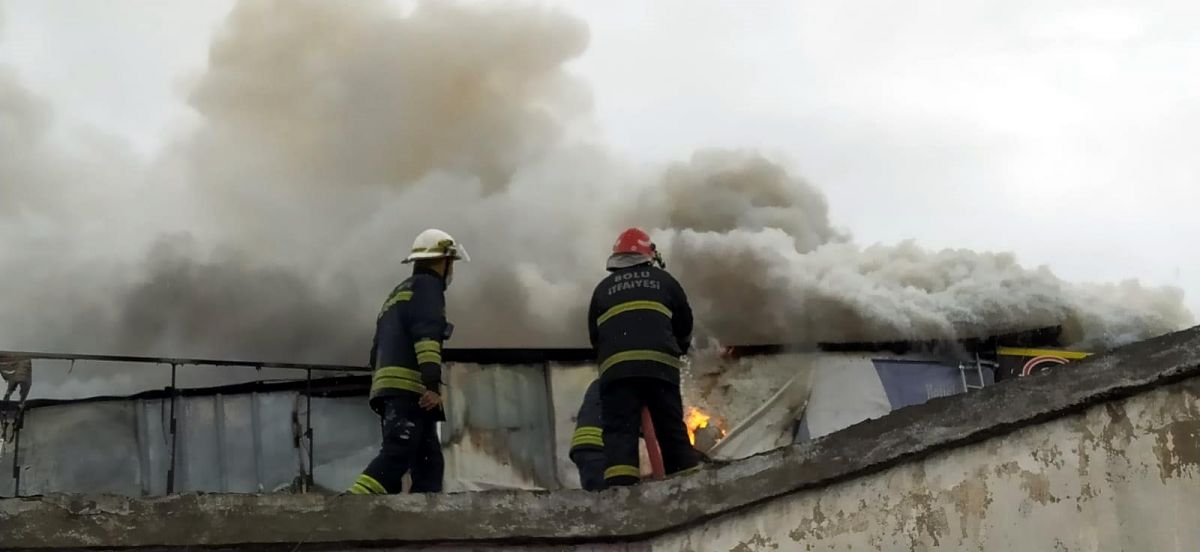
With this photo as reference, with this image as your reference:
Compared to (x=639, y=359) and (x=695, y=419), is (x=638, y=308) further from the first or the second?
(x=695, y=419)

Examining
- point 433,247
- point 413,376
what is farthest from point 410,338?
point 433,247

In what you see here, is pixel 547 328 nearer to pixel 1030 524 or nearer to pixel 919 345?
pixel 919 345

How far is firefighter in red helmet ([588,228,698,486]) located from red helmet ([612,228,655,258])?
0.62 feet

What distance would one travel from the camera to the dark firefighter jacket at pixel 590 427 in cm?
722

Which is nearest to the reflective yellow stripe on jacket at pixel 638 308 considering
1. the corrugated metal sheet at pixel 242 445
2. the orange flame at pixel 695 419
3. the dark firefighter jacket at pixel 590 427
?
the dark firefighter jacket at pixel 590 427

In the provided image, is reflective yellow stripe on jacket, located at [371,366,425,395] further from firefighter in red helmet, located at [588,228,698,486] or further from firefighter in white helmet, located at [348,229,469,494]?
firefighter in red helmet, located at [588,228,698,486]

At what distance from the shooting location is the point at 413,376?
6629 millimetres

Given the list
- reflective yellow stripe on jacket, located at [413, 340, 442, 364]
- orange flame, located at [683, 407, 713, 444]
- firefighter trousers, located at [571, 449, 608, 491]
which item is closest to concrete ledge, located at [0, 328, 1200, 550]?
reflective yellow stripe on jacket, located at [413, 340, 442, 364]

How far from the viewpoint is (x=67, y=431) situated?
1027cm

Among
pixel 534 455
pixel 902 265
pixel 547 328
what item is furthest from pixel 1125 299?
pixel 534 455

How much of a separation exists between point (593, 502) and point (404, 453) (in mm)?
1895

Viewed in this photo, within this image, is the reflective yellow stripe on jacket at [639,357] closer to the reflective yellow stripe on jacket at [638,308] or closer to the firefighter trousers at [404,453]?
the reflective yellow stripe on jacket at [638,308]

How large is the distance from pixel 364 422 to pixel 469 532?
244 inches

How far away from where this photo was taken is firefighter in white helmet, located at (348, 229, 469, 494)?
642 cm
